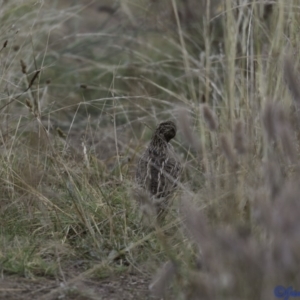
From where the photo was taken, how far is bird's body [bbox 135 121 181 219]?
4254 millimetres

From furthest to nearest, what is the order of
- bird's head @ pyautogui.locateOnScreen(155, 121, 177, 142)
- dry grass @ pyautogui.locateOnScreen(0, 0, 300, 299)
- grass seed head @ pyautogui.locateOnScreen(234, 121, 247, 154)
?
bird's head @ pyautogui.locateOnScreen(155, 121, 177, 142)
grass seed head @ pyautogui.locateOnScreen(234, 121, 247, 154)
dry grass @ pyautogui.locateOnScreen(0, 0, 300, 299)

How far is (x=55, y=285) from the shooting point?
3.52 metres

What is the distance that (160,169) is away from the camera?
165 inches

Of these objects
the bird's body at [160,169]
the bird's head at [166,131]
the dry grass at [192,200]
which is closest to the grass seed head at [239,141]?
the dry grass at [192,200]

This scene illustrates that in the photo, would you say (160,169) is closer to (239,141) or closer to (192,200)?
(192,200)

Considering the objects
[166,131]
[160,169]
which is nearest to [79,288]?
[160,169]

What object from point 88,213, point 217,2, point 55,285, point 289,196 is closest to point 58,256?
point 55,285

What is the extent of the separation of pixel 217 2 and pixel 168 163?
3985mm

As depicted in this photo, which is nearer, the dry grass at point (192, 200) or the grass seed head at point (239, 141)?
the dry grass at point (192, 200)

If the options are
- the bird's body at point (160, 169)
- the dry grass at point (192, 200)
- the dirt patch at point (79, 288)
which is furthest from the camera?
the bird's body at point (160, 169)

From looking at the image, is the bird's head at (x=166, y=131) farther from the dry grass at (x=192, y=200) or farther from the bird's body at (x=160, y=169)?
the dry grass at (x=192, y=200)

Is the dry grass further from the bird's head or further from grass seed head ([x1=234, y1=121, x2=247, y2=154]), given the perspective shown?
the bird's head

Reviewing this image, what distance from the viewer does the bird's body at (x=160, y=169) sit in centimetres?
425

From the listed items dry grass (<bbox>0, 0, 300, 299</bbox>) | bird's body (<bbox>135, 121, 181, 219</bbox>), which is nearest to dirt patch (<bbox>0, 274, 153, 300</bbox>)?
dry grass (<bbox>0, 0, 300, 299</bbox>)
